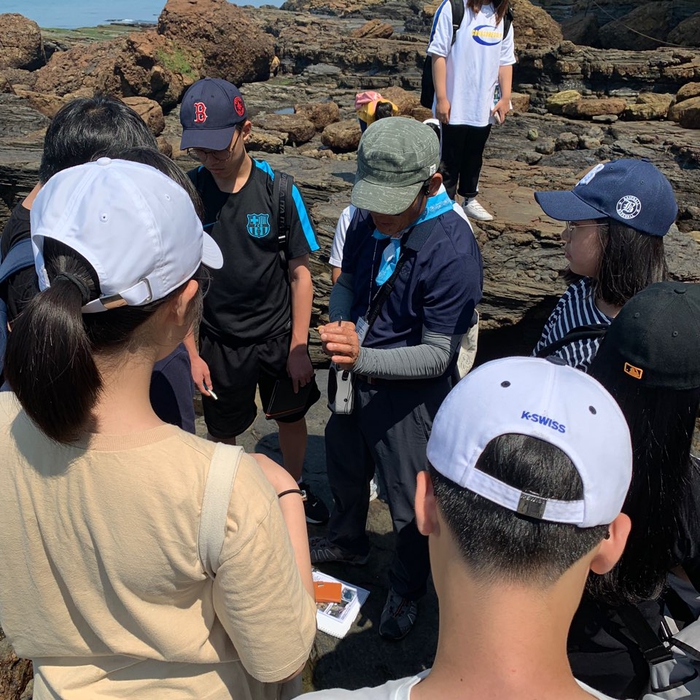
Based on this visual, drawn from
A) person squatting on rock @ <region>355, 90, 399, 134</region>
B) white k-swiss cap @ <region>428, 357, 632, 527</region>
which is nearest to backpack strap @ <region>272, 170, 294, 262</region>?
white k-swiss cap @ <region>428, 357, 632, 527</region>

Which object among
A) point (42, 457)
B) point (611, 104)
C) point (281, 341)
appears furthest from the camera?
point (611, 104)

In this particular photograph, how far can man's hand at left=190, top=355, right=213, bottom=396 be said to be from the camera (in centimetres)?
268

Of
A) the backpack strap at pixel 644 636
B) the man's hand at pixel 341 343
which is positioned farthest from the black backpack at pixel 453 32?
the backpack strap at pixel 644 636

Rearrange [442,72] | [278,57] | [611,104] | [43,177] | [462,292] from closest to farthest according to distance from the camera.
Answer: [43,177], [462,292], [442,72], [611,104], [278,57]

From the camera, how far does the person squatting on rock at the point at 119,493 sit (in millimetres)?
1099

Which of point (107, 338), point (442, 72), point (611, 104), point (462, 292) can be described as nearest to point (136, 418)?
point (107, 338)

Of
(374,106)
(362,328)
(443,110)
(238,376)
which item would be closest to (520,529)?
(362,328)

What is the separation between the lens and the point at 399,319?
2.36 m

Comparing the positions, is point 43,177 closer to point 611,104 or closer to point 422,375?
point 422,375

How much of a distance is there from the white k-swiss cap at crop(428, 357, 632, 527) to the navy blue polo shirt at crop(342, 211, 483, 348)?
3.83 ft

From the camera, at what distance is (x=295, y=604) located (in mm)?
1244

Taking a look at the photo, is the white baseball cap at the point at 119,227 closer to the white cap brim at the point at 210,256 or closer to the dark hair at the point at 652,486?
the white cap brim at the point at 210,256

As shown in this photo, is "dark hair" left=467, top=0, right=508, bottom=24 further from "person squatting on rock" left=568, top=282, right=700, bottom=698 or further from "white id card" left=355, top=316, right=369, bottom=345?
"person squatting on rock" left=568, top=282, right=700, bottom=698

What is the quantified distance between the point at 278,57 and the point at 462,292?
16351mm
